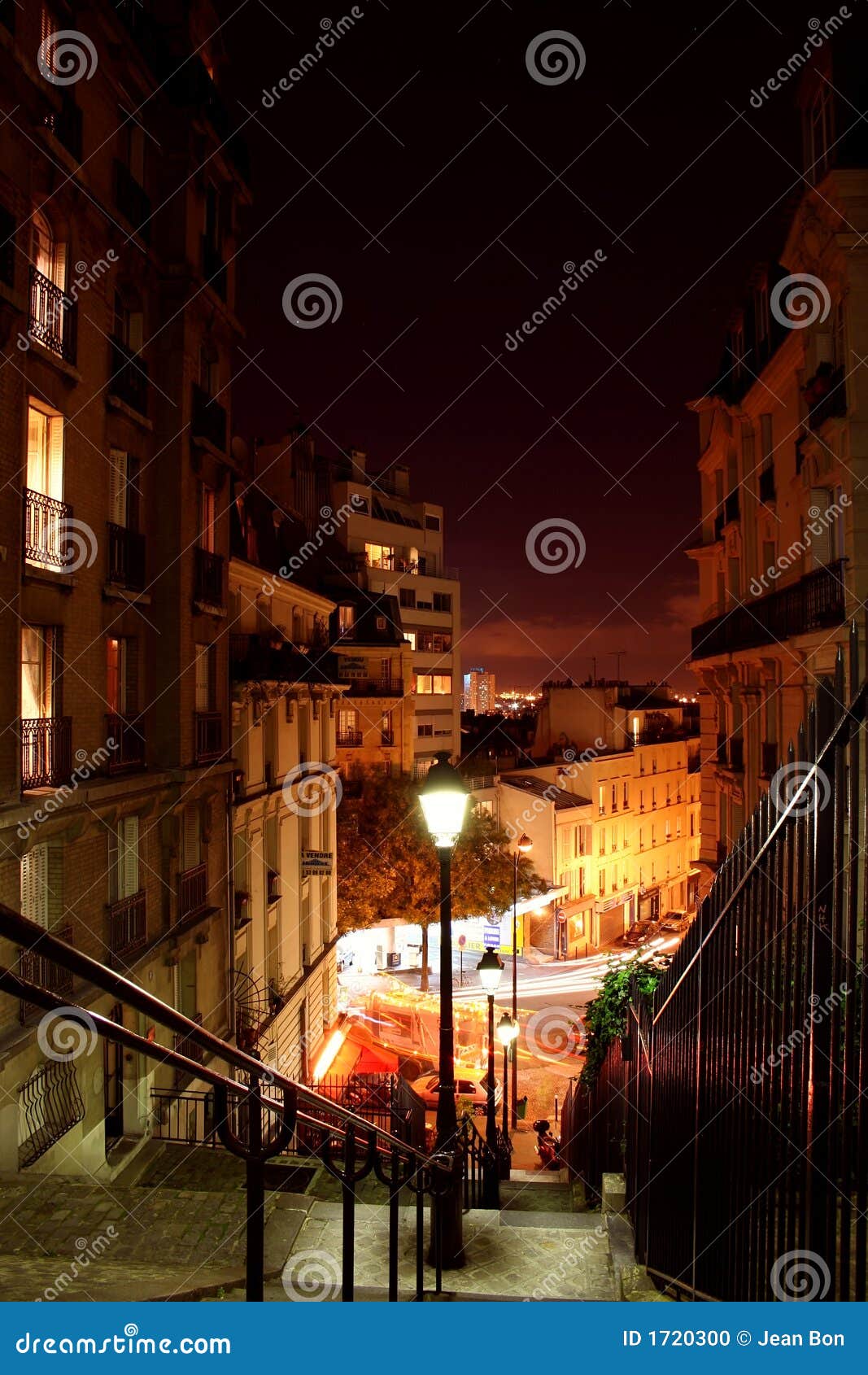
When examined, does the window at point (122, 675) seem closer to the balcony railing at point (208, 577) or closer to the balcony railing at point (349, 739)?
the balcony railing at point (208, 577)

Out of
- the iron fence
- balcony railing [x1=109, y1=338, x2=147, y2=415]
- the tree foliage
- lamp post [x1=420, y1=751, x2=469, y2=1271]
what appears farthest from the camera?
balcony railing [x1=109, y1=338, x2=147, y2=415]

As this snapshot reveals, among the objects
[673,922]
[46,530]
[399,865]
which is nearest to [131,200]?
[46,530]

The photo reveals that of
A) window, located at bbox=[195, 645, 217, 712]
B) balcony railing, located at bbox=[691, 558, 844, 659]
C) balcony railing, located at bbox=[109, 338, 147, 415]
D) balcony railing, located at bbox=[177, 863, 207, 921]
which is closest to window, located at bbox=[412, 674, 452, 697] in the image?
balcony railing, located at bbox=[691, 558, 844, 659]

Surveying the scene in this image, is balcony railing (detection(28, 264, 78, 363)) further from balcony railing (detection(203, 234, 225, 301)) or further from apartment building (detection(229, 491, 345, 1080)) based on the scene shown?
apartment building (detection(229, 491, 345, 1080))

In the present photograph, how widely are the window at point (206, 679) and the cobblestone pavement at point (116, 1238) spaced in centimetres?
913

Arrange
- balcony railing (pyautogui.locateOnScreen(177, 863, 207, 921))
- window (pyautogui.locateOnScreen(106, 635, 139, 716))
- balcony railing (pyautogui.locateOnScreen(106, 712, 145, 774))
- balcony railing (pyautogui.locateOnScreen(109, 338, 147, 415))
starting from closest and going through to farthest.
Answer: balcony railing (pyautogui.locateOnScreen(109, 338, 147, 415))
balcony railing (pyautogui.locateOnScreen(106, 712, 145, 774))
window (pyautogui.locateOnScreen(106, 635, 139, 716))
balcony railing (pyautogui.locateOnScreen(177, 863, 207, 921))

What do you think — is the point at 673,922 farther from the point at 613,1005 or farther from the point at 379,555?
the point at 613,1005

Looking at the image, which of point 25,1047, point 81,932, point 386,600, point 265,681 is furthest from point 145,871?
point 386,600

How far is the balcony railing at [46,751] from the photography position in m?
11.7

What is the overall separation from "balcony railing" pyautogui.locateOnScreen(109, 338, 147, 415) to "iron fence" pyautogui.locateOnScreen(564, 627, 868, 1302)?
41.5ft

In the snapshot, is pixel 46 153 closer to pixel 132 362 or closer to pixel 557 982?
pixel 132 362

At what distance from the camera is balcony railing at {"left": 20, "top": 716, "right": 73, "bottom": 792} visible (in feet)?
38.2

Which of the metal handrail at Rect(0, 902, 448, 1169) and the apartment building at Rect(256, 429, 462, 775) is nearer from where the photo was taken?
the metal handrail at Rect(0, 902, 448, 1169)

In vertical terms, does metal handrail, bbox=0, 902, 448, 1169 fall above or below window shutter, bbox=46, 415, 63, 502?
below
